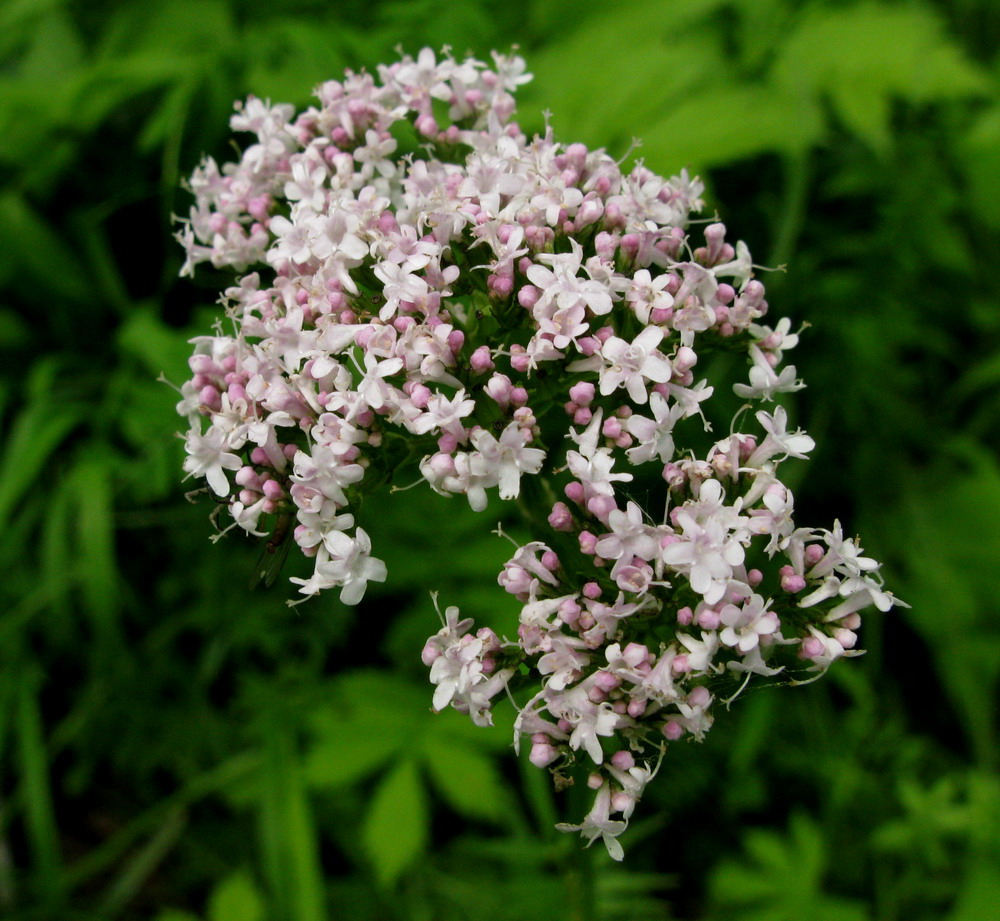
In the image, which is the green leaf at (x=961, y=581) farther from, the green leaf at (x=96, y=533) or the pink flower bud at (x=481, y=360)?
the green leaf at (x=96, y=533)

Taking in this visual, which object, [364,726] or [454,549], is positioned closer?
[364,726]

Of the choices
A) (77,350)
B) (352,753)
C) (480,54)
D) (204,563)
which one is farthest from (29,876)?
(480,54)

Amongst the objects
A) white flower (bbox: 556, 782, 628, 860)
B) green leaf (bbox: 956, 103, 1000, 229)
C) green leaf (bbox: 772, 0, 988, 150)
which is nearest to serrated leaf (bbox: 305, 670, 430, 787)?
white flower (bbox: 556, 782, 628, 860)

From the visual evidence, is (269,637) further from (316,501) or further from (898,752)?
(898,752)

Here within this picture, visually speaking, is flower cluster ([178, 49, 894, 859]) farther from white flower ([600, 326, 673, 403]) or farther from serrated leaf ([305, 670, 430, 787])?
serrated leaf ([305, 670, 430, 787])

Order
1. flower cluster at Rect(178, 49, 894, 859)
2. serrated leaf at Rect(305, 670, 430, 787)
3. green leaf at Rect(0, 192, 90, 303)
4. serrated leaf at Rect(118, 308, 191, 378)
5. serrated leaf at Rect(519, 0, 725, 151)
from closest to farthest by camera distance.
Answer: flower cluster at Rect(178, 49, 894, 859)
serrated leaf at Rect(305, 670, 430, 787)
serrated leaf at Rect(118, 308, 191, 378)
serrated leaf at Rect(519, 0, 725, 151)
green leaf at Rect(0, 192, 90, 303)

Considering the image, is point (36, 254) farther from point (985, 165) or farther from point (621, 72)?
point (985, 165)

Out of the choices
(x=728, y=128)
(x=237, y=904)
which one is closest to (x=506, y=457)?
(x=728, y=128)

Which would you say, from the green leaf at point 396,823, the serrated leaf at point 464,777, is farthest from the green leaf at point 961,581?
the green leaf at point 396,823
